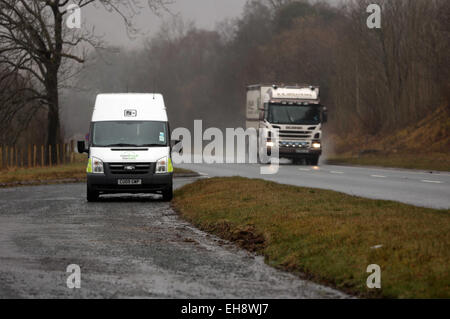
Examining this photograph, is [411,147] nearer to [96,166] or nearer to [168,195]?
[168,195]

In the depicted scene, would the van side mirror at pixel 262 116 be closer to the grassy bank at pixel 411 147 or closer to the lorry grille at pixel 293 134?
the lorry grille at pixel 293 134

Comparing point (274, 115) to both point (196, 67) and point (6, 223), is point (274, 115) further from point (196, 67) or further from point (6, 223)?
point (196, 67)

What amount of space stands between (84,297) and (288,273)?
270cm

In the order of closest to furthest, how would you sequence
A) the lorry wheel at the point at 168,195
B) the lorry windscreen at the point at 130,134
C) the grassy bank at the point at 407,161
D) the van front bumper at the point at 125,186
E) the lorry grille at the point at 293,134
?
the van front bumper at the point at 125,186, the lorry wheel at the point at 168,195, the lorry windscreen at the point at 130,134, the grassy bank at the point at 407,161, the lorry grille at the point at 293,134

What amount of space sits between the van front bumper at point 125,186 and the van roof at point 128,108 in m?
1.85

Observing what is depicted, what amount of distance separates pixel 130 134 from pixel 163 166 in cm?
153

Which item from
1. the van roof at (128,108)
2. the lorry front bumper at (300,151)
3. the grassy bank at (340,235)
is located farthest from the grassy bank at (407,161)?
the grassy bank at (340,235)

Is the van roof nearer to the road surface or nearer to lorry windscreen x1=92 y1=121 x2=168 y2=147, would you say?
lorry windscreen x1=92 y1=121 x2=168 y2=147

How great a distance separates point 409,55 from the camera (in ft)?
170

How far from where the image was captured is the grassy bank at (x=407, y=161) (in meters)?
37.1

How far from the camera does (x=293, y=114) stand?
4147cm

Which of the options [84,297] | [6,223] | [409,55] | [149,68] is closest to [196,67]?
[149,68]

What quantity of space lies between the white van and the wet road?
9.18ft

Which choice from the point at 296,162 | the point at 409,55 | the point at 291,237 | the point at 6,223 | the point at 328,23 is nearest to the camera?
the point at 291,237
